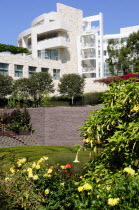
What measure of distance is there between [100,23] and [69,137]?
3566cm

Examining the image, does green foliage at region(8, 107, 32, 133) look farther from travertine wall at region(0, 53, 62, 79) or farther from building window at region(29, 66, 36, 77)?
building window at region(29, 66, 36, 77)

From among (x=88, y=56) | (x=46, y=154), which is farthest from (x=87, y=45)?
(x=46, y=154)

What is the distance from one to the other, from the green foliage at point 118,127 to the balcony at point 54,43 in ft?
135

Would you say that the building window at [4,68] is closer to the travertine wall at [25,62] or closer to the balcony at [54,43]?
the travertine wall at [25,62]

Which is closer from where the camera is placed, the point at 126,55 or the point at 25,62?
the point at 126,55

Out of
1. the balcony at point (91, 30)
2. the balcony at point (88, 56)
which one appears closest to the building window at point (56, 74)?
the balcony at point (88, 56)

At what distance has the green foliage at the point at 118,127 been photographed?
14.8 feet

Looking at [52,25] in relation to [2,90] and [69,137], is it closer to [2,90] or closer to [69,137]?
[2,90]

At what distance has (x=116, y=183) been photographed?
415 cm

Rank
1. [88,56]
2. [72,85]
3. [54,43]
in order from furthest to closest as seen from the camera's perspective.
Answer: [88,56] < [54,43] < [72,85]

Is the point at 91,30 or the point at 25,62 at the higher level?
the point at 91,30

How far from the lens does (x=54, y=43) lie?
45.6 m

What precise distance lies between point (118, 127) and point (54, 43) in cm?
4227

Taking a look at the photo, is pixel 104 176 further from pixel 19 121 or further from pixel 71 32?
pixel 71 32
